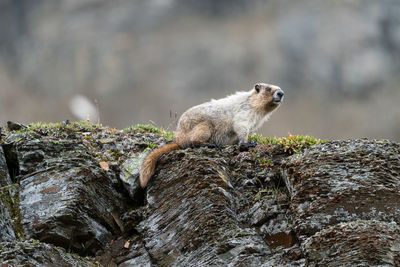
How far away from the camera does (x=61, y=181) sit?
905 cm

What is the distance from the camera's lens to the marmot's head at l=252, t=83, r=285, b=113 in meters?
12.9

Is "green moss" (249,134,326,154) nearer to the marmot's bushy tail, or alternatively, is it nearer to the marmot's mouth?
the marmot's mouth

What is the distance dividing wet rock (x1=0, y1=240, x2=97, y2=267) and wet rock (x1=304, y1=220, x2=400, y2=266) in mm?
4185

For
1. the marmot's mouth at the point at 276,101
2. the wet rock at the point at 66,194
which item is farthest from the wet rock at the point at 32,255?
the marmot's mouth at the point at 276,101

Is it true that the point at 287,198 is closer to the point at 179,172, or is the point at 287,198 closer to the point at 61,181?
the point at 179,172

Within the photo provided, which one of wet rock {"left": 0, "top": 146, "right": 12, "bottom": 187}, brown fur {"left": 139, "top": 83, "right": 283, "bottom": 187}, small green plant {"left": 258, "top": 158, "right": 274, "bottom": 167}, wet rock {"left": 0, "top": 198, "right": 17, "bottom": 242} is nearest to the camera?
wet rock {"left": 0, "top": 198, "right": 17, "bottom": 242}

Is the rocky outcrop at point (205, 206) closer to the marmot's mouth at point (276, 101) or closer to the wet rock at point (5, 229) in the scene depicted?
the wet rock at point (5, 229)

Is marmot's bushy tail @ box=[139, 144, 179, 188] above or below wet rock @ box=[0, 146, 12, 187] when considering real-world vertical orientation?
below

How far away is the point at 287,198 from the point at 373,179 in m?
1.72

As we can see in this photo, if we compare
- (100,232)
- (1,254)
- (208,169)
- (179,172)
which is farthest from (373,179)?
(1,254)

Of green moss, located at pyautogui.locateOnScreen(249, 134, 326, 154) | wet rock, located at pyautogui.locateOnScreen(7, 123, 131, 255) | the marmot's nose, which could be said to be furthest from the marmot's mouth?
wet rock, located at pyautogui.locateOnScreen(7, 123, 131, 255)

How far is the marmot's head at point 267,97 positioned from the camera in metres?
12.9

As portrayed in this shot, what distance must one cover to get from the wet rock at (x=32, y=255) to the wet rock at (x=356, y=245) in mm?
4185

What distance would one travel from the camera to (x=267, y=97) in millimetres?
13008
